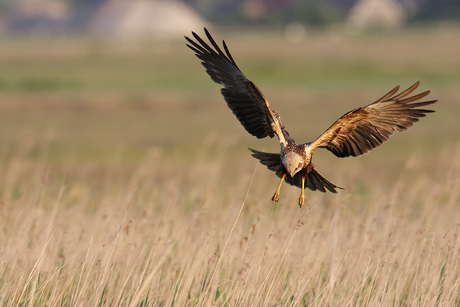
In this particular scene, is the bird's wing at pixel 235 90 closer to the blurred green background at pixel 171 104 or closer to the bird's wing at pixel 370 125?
the bird's wing at pixel 370 125

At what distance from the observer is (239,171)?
46.8 feet

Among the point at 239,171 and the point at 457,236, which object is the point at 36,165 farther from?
the point at 457,236

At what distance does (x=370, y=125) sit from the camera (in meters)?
5.17

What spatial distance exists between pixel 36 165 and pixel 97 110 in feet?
39.7

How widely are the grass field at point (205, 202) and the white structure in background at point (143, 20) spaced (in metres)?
91.0

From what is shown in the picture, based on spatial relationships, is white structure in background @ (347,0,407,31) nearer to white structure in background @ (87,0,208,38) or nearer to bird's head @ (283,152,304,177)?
white structure in background @ (87,0,208,38)

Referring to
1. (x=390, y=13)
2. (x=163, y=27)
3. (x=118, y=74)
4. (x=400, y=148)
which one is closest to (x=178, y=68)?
(x=118, y=74)

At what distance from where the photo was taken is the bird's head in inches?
183

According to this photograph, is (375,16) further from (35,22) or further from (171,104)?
(171,104)

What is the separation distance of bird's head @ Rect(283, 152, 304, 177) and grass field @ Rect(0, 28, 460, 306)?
0.52m

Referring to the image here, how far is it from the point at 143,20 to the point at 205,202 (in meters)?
140

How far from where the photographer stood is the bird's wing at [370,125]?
16.0 ft

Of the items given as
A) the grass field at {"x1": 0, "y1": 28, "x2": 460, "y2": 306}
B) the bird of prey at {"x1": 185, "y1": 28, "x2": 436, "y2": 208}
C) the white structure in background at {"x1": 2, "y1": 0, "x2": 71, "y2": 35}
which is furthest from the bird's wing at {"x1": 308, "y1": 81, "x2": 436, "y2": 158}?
the white structure in background at {"x1": 2, "y1": 0, "x2": 71, "y2": 35}

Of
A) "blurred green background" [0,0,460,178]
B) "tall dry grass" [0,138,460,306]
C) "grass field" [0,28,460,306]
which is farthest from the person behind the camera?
"blurred green background" [0,0,460,178]
